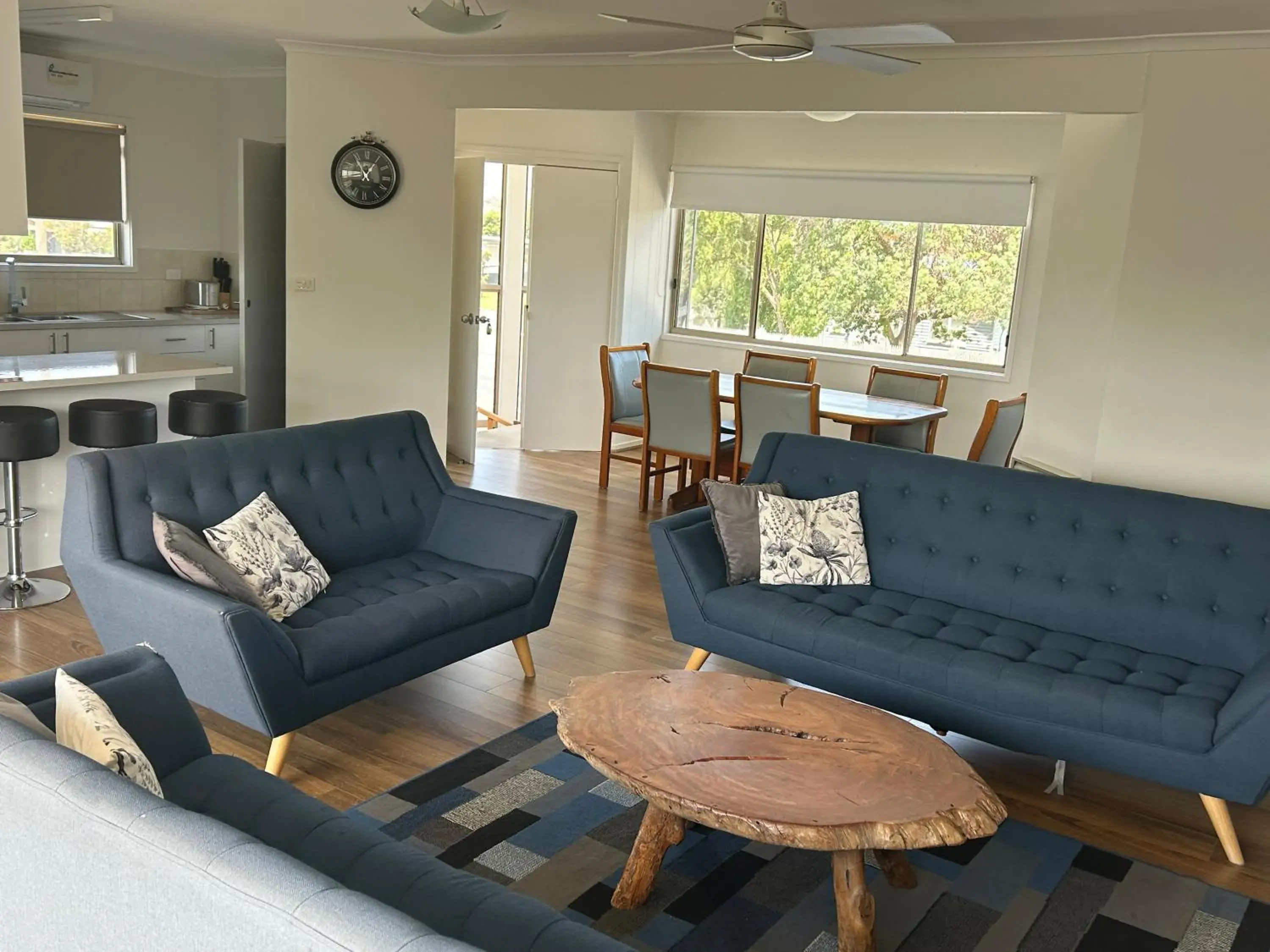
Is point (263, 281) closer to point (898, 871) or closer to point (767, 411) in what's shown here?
point (767, 411)

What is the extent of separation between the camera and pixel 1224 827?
10.2 ft

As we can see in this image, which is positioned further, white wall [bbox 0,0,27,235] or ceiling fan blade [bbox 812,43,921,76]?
ceiling fan blade [bbox 812,43,921,76]

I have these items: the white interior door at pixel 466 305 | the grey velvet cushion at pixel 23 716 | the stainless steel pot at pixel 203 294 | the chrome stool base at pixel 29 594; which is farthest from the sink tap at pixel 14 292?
the grey velvet cushion at pixel 23 716

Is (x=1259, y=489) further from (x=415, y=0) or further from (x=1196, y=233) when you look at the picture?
(x=415, y=0)

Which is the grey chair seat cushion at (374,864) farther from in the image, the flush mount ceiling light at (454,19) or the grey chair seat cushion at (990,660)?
the flush mount ceiling light at (454,19)

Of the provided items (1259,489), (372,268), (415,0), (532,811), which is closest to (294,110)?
(372,268)

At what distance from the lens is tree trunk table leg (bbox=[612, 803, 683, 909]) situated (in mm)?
2682

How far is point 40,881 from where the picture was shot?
5.44 feet

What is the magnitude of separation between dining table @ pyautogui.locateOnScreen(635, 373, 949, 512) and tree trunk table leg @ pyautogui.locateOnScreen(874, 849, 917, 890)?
3.45 metres

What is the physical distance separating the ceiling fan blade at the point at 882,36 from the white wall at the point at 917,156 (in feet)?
11.0

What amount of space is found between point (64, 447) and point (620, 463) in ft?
13.2

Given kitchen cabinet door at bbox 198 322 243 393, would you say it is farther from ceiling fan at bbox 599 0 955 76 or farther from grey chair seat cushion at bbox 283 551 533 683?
ceiling fan at bbox 599 0 955 76

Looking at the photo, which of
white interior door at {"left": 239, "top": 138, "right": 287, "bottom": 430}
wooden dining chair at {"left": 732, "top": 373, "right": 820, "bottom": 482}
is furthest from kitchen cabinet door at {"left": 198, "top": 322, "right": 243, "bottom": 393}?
wooden dining chair at {"left": 732, "top": 373, "right": 820, "bottom": 482}

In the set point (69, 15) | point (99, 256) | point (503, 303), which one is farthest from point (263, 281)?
point (69, 15)
